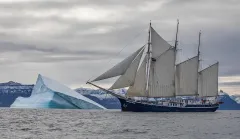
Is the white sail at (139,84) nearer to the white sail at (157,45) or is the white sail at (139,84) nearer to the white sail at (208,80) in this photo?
the white sail at (157,45)

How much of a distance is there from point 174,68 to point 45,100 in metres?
36.3

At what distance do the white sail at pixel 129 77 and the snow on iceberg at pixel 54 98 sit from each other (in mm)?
27806

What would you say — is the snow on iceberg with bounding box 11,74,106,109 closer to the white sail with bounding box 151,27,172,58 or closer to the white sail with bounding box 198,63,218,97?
the white sail with bounding box 151,27,172,58

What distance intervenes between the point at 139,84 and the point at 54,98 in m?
31.6

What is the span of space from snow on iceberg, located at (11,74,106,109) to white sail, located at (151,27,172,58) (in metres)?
27.0

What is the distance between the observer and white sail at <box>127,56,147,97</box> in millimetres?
105306

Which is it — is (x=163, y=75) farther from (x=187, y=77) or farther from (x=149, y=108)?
(x=149, y=108)

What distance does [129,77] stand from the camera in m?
101

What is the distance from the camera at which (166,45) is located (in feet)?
358

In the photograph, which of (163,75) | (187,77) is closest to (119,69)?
(163,75)

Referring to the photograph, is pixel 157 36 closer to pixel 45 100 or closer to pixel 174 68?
pixel 174 68

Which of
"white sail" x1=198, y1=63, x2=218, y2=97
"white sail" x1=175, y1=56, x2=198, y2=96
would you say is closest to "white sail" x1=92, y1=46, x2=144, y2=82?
"white sail" x1=175, y1=56, x2=198, y2=96

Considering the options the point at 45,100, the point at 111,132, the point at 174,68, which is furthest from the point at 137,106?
the point at 111,132

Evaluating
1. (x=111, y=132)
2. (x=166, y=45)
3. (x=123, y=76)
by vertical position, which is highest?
(x=166, y=45)
